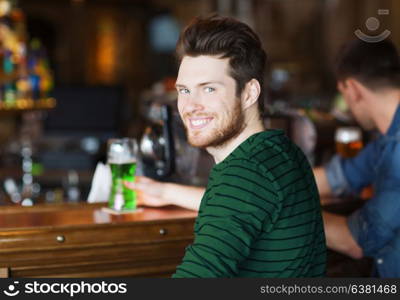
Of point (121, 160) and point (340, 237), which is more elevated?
point (121, 160)

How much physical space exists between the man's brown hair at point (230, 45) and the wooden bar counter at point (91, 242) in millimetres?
647

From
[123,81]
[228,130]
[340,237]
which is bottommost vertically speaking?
[340,237]

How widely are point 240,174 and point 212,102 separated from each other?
0.18 m

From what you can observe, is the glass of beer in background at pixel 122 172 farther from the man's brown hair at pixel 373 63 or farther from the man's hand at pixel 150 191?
the man's brown hair at pixel 373 63

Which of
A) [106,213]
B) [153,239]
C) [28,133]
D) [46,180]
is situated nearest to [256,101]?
[153,239]

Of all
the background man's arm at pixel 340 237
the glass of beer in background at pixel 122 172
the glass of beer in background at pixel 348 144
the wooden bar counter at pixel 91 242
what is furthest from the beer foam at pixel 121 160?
the glass of beer in background at pixel 348 144

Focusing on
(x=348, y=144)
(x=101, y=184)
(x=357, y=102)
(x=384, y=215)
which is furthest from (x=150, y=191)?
(x=348, y=144)

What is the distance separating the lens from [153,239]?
1.88 metres

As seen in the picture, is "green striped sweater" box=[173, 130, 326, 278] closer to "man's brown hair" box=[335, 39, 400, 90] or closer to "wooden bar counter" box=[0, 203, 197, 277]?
"wooden bar counter" box=[0, 203, 197, 277]

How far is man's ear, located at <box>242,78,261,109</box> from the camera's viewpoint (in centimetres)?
137

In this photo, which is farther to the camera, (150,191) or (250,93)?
(150,191)

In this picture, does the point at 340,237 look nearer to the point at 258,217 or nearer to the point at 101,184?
the point at 101,184

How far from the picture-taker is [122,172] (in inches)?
78.9

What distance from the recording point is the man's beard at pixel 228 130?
135 cm
